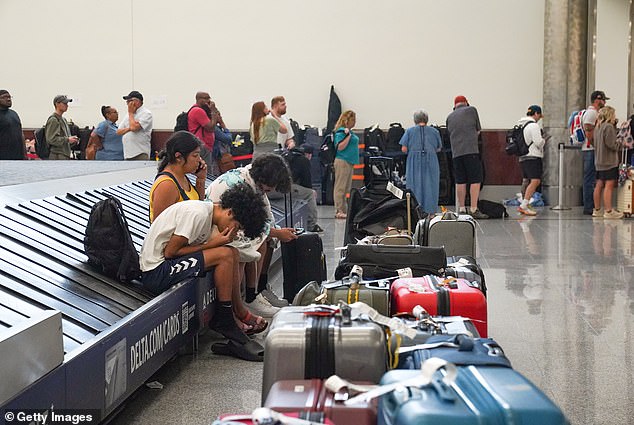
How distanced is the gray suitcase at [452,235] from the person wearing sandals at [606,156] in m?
7.18

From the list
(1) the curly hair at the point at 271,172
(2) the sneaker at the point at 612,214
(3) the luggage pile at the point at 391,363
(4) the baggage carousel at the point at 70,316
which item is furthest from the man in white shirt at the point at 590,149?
(3) the luggage pile at the point at 391,363

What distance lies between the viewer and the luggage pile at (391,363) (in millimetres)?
2342

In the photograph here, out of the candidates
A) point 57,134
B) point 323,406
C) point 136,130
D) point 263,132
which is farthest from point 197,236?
point 57,134

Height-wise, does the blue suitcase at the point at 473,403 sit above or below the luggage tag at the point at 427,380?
below

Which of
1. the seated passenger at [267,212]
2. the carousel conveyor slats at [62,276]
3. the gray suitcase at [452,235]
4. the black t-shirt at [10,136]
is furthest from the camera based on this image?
the black t-shirt at [10,136]

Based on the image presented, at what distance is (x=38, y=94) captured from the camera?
17.8m

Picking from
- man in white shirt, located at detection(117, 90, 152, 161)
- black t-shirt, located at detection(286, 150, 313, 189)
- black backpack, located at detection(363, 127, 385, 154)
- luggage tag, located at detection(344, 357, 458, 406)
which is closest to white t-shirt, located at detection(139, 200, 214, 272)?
luggage tag, located at detection(344, 357, 458, 406)

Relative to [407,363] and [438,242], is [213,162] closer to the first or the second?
[438,242]

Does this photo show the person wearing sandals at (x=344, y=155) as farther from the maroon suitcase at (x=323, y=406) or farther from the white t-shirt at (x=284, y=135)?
the maroon suitcase at (x=323, y=406)

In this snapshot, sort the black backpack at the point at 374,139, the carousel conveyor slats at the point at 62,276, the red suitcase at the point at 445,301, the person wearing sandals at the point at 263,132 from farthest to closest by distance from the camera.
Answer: the black backpack at the point at 374,139, the person wearing sandals at the point at 263,132, the carousel conveyor slats at the point at 62,276, the red suitcase at the point at 445,301

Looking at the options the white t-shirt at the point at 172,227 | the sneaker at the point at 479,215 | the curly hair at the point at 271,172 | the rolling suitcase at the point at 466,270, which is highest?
the curly hair at the point at 271,172

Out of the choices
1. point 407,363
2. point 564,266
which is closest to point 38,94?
point 564,266

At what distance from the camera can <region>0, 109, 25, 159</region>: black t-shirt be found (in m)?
11.5

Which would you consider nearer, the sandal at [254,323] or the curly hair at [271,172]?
the sandal at [254,323]
